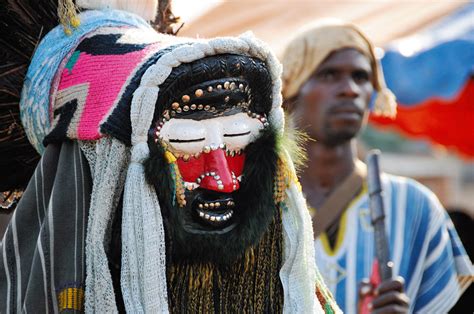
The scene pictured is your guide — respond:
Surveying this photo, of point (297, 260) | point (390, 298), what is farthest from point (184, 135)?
point (390, 298)

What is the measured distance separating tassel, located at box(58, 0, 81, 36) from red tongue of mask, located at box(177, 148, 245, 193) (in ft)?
1.68

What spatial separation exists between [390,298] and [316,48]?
4.70 feet

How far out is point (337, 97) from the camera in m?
5.12

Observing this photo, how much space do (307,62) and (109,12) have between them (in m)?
2.31

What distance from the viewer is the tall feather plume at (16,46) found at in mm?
3137

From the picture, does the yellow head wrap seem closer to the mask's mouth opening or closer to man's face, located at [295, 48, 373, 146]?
man's face, located at [295, 48, 373, 146]

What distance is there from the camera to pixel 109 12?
123 inches

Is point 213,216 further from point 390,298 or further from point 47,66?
point 390,298

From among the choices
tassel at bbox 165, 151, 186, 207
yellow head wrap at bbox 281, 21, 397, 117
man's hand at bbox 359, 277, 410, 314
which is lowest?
man's hand at bbox 359, 277, 410, 314

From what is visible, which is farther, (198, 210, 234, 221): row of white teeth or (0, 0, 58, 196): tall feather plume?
(0, 0, 58, 196): tall feather plume

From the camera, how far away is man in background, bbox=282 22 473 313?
487cm

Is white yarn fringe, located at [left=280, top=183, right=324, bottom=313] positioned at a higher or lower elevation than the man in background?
lower

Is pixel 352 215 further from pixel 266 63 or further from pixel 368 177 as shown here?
pixel 266 63

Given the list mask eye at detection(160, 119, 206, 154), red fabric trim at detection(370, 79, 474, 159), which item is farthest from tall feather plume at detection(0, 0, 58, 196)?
red fabric trim at detection(370, 79, 474, 159)
